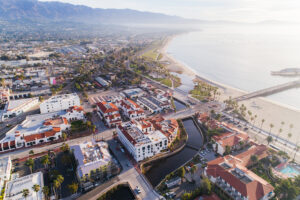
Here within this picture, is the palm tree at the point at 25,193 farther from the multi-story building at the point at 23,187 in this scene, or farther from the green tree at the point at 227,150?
the green tree at the point at 227,150

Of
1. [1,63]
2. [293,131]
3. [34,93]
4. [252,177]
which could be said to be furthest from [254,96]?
[1,63]

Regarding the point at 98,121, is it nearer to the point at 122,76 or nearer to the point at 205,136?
the point at 205,136

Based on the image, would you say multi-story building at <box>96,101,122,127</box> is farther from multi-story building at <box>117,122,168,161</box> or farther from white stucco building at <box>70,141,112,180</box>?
white stucco building at <box>70,141,112,180</box>

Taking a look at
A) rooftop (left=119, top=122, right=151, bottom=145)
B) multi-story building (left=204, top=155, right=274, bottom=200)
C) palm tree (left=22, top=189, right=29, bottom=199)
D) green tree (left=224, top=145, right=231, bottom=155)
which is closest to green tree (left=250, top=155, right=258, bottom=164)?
multi-story building (left=204, top=155, right=274, bottom=200)

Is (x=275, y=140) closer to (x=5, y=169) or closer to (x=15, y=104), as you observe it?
(x=5, y=169)

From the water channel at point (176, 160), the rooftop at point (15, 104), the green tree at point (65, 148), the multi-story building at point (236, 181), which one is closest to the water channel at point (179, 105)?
the water channel at point (176, 160)

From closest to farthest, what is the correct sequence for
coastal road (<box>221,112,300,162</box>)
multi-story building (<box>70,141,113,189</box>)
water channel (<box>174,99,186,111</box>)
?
1. multi-story building (<box>70,141,113,189</box>)
2. coastal road (<box>221,112,300,162</box>)
3. water channel (<box>174,99,186,111</box>)
